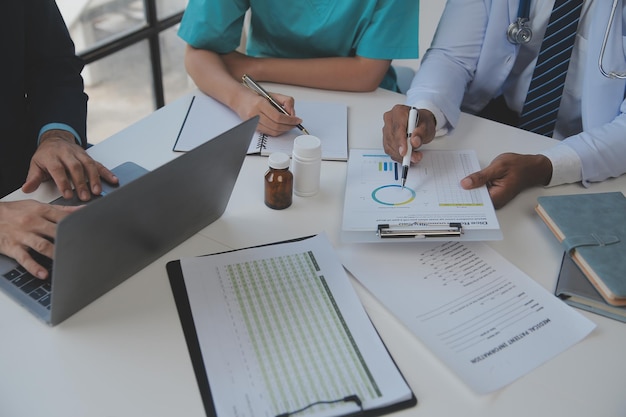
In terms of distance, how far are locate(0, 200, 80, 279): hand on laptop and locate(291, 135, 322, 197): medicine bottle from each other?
381 millimetres

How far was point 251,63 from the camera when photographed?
1.46m

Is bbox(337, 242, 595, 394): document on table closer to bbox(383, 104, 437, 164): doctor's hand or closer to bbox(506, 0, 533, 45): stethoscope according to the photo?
bbox(383, 104, 437, 164): doctor's hand

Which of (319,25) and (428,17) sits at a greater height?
(319,25)

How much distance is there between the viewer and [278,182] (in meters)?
1.03

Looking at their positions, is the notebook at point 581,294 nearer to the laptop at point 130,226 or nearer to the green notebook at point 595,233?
the green notebook at point 595,233

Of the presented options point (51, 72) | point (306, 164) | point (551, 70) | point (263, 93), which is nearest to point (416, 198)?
point (306, 164)

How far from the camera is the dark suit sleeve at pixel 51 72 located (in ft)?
4.22

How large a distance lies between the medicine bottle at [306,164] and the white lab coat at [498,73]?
0.38 m

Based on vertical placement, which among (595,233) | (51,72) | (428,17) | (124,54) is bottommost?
(124,54)

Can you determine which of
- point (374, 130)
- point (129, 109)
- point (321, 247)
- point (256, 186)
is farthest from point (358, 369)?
point (129, 109)

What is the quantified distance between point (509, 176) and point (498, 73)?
0.54 metres

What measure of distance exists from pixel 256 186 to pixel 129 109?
1.69 meters

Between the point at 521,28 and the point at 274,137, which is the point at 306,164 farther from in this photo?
the point at 521,28

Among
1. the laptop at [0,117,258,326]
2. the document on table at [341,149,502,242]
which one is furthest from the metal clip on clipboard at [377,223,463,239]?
the laptop at [0,117,258,326]
